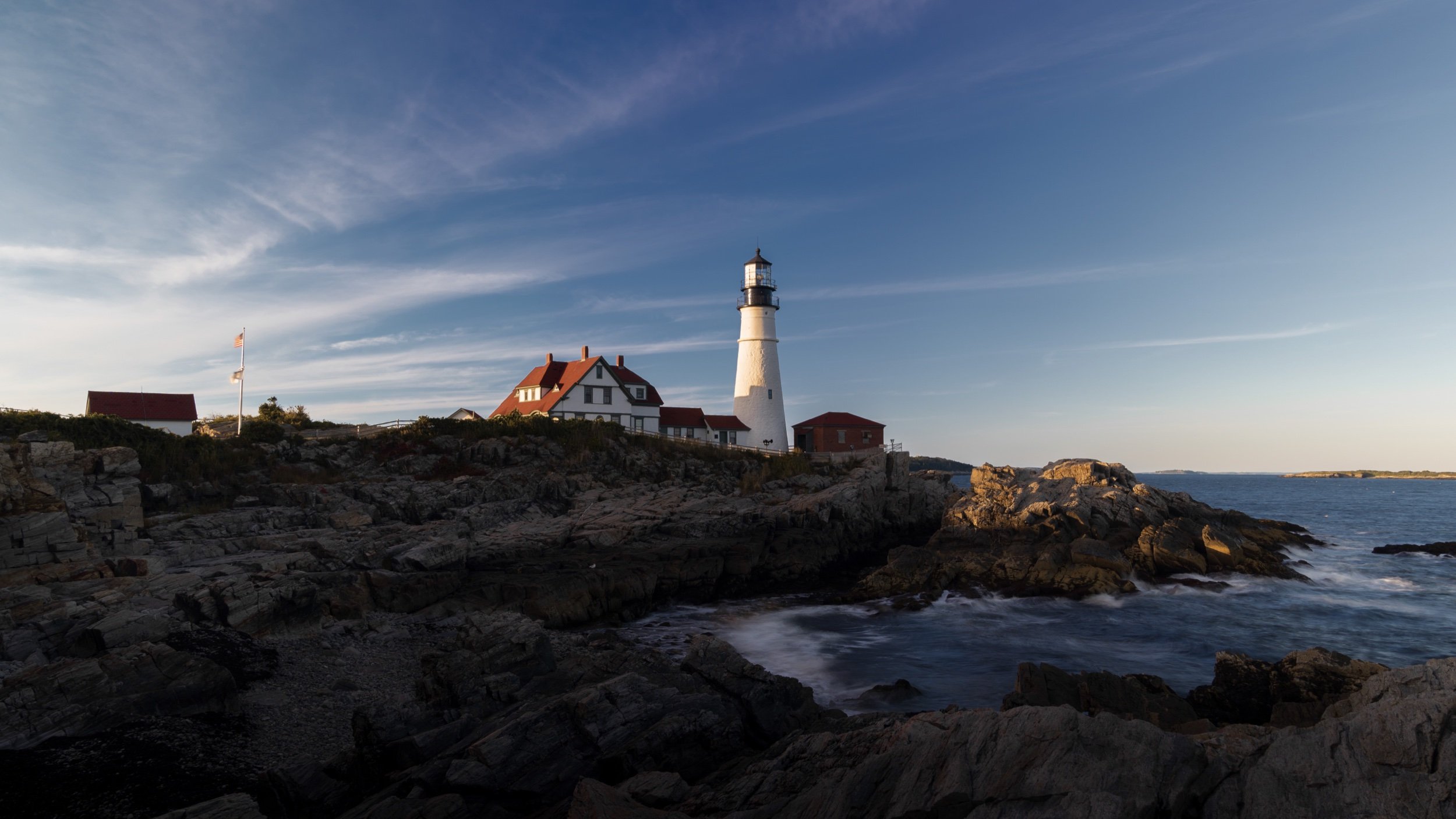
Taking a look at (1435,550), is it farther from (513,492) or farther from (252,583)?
(252,583)

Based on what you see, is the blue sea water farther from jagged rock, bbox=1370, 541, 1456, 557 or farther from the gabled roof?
the gabled roof

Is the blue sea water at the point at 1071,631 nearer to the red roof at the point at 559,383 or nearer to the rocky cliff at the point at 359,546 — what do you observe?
the rocky cliff at the point at 359,546

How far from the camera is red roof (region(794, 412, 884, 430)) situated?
→ 51.8 meters

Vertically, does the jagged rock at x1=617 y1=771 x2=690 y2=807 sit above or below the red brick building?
below

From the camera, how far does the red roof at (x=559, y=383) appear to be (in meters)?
44.0

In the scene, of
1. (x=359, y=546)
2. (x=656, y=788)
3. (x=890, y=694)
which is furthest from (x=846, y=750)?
(x=359, y=546)

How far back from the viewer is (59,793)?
342 inches

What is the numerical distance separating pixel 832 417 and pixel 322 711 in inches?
1702

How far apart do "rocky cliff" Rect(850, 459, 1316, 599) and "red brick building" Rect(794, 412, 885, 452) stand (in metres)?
14.8

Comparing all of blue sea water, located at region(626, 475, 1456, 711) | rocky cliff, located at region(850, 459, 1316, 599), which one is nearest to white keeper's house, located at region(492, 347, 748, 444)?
rocky cliff, located at region(850, 459, 1316, 599)

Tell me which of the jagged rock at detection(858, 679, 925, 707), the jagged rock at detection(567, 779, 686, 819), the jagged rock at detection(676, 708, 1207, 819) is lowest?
the jagged rock at detection(858, 679, 925, 707)

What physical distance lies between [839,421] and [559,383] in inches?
767

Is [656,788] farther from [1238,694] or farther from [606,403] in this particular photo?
[606,403]

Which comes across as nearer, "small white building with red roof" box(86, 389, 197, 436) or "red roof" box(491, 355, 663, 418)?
"small white building with red roof" box(86, 389, 197, 436)
